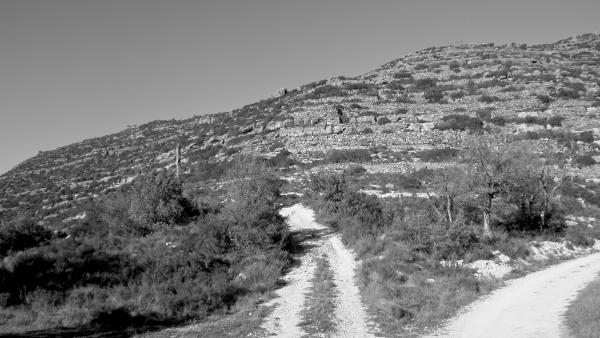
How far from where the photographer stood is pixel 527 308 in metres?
11.5

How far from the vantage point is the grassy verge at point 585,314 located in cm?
903

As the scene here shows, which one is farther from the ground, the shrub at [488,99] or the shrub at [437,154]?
the shrub at [488,99]

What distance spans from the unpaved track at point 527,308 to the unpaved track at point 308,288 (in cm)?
248

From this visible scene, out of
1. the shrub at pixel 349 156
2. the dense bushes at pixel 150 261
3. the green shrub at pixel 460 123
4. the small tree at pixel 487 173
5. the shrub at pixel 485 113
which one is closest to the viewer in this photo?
the dense bushes at pixel 150 261

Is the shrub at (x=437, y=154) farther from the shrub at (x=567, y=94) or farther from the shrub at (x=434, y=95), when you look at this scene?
the shrub at (x=567, y=94)

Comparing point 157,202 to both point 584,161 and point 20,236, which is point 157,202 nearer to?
point 20,236

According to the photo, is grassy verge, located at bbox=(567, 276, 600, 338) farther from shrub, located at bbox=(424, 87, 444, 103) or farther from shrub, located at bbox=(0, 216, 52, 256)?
shrub, located at bbox=(424, 87, 444, 103)

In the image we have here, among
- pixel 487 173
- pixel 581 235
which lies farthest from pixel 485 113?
pixel 487 173

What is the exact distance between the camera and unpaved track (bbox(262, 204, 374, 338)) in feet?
34.6

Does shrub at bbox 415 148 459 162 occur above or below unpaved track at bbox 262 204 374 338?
above

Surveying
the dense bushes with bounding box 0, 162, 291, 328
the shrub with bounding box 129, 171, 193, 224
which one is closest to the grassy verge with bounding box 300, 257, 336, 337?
the dense bushes with bounding box 0, 162, 291, 328

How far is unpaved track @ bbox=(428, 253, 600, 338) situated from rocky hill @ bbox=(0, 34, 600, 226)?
1758 cm

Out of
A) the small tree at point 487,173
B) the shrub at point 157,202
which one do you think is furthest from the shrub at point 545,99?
the shrub at point 157,202

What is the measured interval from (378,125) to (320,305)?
38166 millimetres
